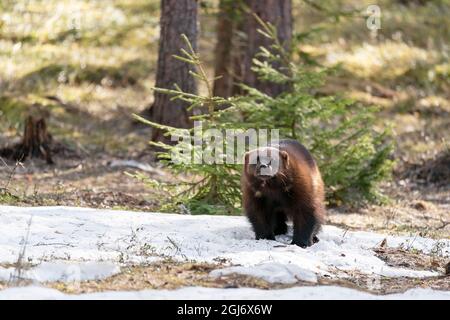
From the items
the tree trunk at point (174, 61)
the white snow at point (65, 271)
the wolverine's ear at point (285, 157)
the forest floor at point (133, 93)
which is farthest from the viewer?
the tree trunk at point (174, 61)

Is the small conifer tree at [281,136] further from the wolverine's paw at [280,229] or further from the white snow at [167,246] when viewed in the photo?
the wolverine's paw at [280,229]

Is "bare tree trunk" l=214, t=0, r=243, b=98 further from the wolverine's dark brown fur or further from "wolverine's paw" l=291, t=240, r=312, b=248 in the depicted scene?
"wolverine's paw" l=291, t=240, r=312, b=248

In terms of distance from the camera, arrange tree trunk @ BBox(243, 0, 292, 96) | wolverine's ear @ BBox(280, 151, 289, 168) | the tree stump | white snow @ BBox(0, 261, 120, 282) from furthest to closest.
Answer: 1. tree trunk @ BBox(243, 0, 292, 96)
2. the tree stump
3. wolverine's ear @ BBox(280, 151, 289, 168)
4. white snow @ BBox(0, 261, 120, 282)

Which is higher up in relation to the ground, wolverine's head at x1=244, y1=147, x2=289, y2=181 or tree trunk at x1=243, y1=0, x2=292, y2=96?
tree trunk at x1=243, y1=0, x2=292, y2=96

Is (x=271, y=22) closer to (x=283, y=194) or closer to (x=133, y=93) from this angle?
(x=133, y=93)

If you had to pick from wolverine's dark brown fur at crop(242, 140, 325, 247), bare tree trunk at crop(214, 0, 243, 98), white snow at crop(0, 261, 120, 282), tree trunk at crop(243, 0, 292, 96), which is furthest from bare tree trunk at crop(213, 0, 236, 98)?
white snow at crop(0, 261, 120, 282)

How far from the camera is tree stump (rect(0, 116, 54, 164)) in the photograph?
1388cm

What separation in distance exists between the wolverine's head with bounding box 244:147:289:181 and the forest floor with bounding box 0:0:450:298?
147 centimetres

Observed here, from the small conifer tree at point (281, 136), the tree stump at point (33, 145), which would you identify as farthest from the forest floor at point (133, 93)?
the small conifer tree at point (281, 136)

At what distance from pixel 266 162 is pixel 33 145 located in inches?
288

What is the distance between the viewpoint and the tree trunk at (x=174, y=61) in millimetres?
13203

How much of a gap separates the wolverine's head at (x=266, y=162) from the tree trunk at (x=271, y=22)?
6.27m
